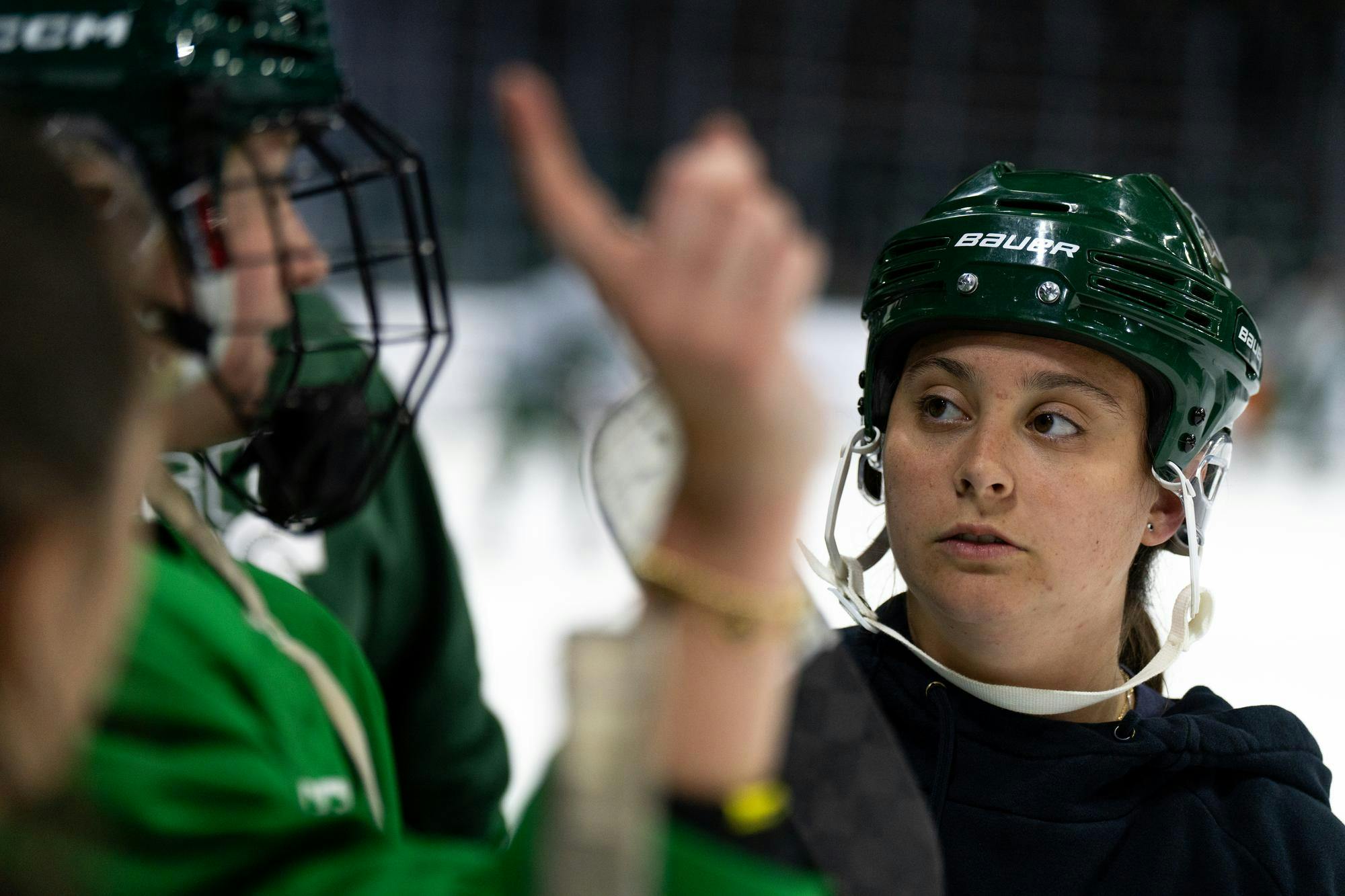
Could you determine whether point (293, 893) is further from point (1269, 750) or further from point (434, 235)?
point (1269, 750)

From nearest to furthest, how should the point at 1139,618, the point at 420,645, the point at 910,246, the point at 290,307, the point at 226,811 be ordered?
the point at 226,811 < the point at 290,307 < the point at 910,246 < the point at 1139,618 < the point at 420,645

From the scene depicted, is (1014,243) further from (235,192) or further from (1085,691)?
(235,192)

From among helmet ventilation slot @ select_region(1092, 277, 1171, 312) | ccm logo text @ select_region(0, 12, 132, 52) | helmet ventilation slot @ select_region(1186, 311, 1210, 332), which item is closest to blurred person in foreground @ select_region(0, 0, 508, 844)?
ccm logo text @ select_region(0, 12, 132, 52)

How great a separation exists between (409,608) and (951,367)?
0.91 meters

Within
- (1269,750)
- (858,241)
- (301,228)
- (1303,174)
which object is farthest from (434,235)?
(1303,174)

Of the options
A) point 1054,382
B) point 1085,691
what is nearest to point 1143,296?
point 1054,382

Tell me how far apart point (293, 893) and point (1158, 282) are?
1.07 m

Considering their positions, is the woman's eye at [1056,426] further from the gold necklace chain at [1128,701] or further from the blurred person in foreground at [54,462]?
the blurred person in foreground at [54,462]

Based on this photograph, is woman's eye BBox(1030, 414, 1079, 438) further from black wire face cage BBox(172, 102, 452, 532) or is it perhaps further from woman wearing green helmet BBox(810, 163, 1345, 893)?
black wire face cage BBox(172, 102, 452, 532)

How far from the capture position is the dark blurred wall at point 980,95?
34.1 ft

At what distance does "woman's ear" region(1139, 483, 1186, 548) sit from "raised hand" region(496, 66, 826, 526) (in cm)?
101

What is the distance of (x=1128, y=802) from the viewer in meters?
1.37

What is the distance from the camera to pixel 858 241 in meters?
10.5

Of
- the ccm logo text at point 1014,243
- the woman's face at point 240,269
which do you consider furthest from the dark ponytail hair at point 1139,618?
the woman's face at point 240,269
